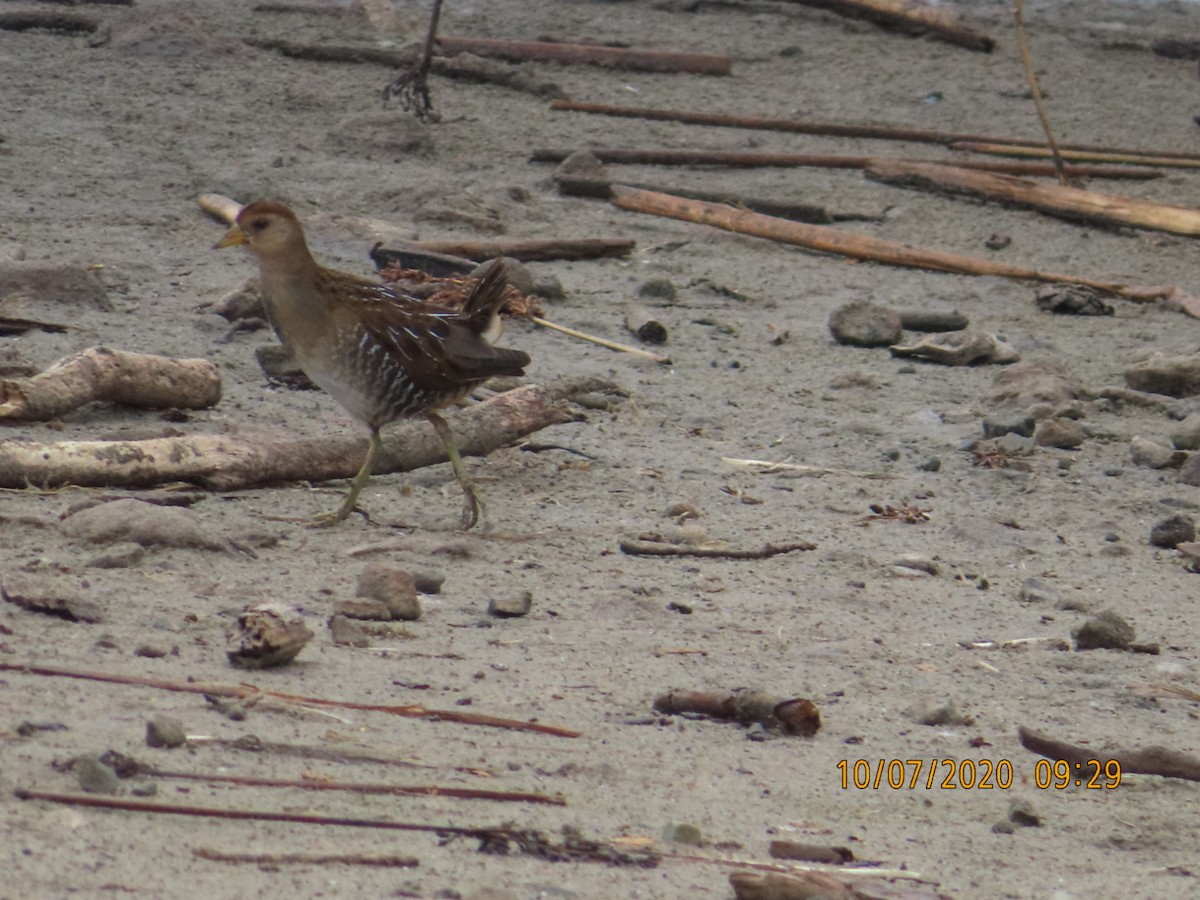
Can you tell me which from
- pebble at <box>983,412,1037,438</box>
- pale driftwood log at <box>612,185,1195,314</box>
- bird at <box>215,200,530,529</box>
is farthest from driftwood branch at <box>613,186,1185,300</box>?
bird at <box>215,200,530,529</box>

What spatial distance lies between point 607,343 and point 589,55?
17.8 ft

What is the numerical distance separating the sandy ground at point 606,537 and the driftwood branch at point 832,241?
135 mm

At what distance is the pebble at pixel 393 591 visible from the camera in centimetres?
442

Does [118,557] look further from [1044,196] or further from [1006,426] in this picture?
[1044,196]

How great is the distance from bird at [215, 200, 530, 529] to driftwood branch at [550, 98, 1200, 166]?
238 inches

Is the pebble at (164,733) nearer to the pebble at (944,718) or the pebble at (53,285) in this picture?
the pebble at (944,718)

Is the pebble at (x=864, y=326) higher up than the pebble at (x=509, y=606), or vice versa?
the pebble at (x=509, y=606)

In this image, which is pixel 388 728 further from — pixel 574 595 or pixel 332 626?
pixel 574 595

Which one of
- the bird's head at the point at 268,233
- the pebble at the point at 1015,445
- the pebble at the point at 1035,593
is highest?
the bird's head at the point at 268,233

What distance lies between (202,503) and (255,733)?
1822 mm

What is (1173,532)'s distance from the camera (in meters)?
5.82

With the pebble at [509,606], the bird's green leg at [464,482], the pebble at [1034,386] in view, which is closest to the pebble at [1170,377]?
the pebble at [1034,386]

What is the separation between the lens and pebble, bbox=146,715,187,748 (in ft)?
10.9
